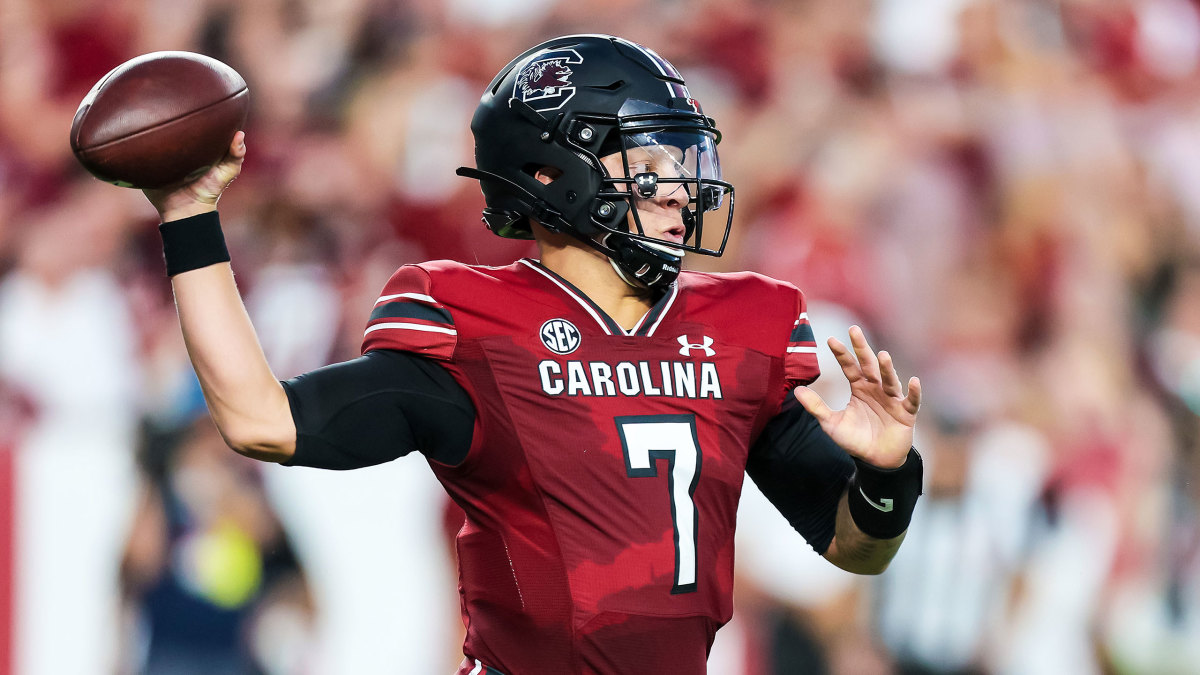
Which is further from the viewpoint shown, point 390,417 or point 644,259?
point 644,259

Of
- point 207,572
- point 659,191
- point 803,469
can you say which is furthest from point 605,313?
point 207,572

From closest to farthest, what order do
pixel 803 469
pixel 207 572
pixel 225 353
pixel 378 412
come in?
pixel 225 353, pixel 378 412, pixel 803 469, pixel 207 572

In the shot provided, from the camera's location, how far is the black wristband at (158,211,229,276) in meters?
1.62

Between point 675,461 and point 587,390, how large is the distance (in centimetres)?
17

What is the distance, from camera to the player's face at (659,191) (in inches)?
77.6

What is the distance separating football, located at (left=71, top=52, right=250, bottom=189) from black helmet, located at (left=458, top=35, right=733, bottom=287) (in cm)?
44

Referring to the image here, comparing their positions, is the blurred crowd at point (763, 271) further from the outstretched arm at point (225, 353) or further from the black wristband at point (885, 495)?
the outstretched arm at point (225, 353)

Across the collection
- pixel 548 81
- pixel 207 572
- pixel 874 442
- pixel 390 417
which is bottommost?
pixel 207 572

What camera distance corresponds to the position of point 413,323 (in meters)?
1.85

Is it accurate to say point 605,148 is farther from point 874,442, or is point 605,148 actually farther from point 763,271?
point 763,271

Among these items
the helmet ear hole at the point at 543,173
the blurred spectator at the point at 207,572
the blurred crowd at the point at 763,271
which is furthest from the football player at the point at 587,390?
the blurred spectator at the point at 207,572

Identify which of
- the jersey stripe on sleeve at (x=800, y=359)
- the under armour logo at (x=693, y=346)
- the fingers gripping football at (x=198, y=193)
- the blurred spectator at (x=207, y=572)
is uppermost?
the fingers gripping football at (x=198, y=193)

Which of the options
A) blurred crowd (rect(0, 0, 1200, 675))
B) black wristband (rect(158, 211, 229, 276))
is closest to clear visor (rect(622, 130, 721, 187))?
black wristband (rect(158, 211, 229, 276))

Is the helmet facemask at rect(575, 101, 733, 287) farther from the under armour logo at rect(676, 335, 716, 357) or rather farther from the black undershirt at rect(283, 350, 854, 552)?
the black undershirt at rect(283, 350, 854, 552)
